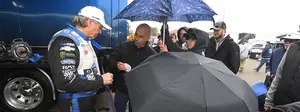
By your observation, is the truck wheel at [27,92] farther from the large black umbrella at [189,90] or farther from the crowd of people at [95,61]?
the large black umbrella at [189,90]

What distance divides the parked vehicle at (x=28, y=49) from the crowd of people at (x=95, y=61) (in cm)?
177

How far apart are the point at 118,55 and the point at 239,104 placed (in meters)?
2.02

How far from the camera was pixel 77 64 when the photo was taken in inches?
73.7

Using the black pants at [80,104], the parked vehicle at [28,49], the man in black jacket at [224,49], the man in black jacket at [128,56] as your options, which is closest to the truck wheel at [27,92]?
the parked vehicle at [28,49]

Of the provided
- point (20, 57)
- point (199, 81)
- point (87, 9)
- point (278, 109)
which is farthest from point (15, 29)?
point (278, 109)

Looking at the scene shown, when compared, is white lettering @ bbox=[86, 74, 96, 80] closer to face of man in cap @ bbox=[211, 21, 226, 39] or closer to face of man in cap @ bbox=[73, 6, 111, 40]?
face of man in cap @ bbox=[73, 6, 111, 40]

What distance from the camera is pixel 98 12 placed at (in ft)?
6.58

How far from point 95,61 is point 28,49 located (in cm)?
230

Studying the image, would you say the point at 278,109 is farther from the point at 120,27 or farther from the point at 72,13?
the point at 120,27

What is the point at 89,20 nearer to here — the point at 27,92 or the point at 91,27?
the point at 91,27

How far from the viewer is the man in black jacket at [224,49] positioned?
3.46 meters

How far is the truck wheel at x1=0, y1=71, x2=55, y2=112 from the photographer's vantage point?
408 centimetres

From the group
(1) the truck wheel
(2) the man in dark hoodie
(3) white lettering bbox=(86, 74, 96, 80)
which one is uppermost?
(2) the man in dark hoodie

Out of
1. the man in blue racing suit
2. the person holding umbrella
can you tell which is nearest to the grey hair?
the man in blue racing suit
